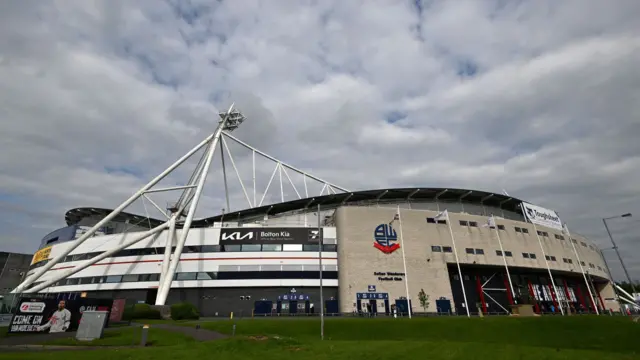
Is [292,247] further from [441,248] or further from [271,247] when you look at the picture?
[441,248]

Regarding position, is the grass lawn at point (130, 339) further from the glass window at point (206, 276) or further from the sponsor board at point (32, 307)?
the glass window at point (206, 276)

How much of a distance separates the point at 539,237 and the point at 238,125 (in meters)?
65.0

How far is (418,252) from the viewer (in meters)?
53.6

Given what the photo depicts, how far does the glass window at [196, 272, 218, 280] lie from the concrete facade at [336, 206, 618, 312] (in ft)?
65.3

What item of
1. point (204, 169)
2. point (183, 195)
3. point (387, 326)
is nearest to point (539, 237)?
point (387, 326)

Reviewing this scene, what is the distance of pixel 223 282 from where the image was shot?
5022cm

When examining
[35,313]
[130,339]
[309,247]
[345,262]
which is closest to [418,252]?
[345,262]

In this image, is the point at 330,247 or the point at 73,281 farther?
the point at 73,281

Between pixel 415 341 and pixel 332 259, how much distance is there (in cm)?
3146

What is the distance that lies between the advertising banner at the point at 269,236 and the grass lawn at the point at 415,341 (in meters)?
19.6

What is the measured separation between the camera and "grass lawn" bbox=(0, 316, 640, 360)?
15.8 m

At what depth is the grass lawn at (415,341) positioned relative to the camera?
15.8 metres

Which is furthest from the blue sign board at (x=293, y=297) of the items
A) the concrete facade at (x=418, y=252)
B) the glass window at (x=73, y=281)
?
the glass window at (x=73, y=281)

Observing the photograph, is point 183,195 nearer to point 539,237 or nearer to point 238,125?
point 238,125
